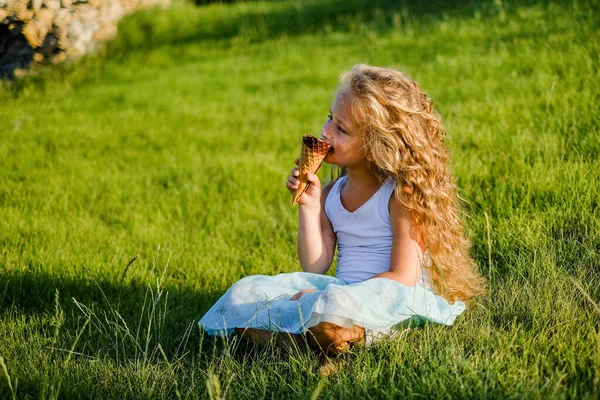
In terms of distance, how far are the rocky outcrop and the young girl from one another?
304 centimetres

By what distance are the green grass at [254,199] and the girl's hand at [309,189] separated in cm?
77

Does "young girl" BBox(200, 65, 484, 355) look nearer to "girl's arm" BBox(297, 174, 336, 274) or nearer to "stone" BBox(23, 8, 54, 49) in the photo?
"girl's arm" BBox(297, 174, 336, 274)

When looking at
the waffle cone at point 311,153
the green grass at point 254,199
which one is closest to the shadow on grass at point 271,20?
the green grass at point 254,199

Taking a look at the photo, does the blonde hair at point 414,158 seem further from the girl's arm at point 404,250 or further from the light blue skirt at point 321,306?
the light blue skirt at point 321,306

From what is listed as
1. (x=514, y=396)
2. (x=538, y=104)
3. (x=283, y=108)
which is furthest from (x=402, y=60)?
(x=514, y=396)

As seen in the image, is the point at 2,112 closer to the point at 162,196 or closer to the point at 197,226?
the point at 162,196

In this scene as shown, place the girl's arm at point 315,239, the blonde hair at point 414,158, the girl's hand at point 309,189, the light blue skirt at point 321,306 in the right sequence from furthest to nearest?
the girl's arm at point 315,239
the girl's hand at point 309,189
the blonde hair at point 414,158
the light blue skirt at point 321,306

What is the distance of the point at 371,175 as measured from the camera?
3.37 metres

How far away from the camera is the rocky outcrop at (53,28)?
5613mm

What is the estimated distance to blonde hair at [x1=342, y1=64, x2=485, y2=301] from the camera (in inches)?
124

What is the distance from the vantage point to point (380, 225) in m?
3.24

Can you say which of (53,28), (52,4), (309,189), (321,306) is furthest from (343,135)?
(53,28)

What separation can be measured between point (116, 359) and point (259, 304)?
0.73m

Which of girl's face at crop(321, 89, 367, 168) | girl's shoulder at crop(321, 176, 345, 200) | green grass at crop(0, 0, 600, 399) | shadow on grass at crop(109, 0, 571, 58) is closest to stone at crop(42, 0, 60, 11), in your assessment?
green grass at crop(0, 0, 600, 399)
